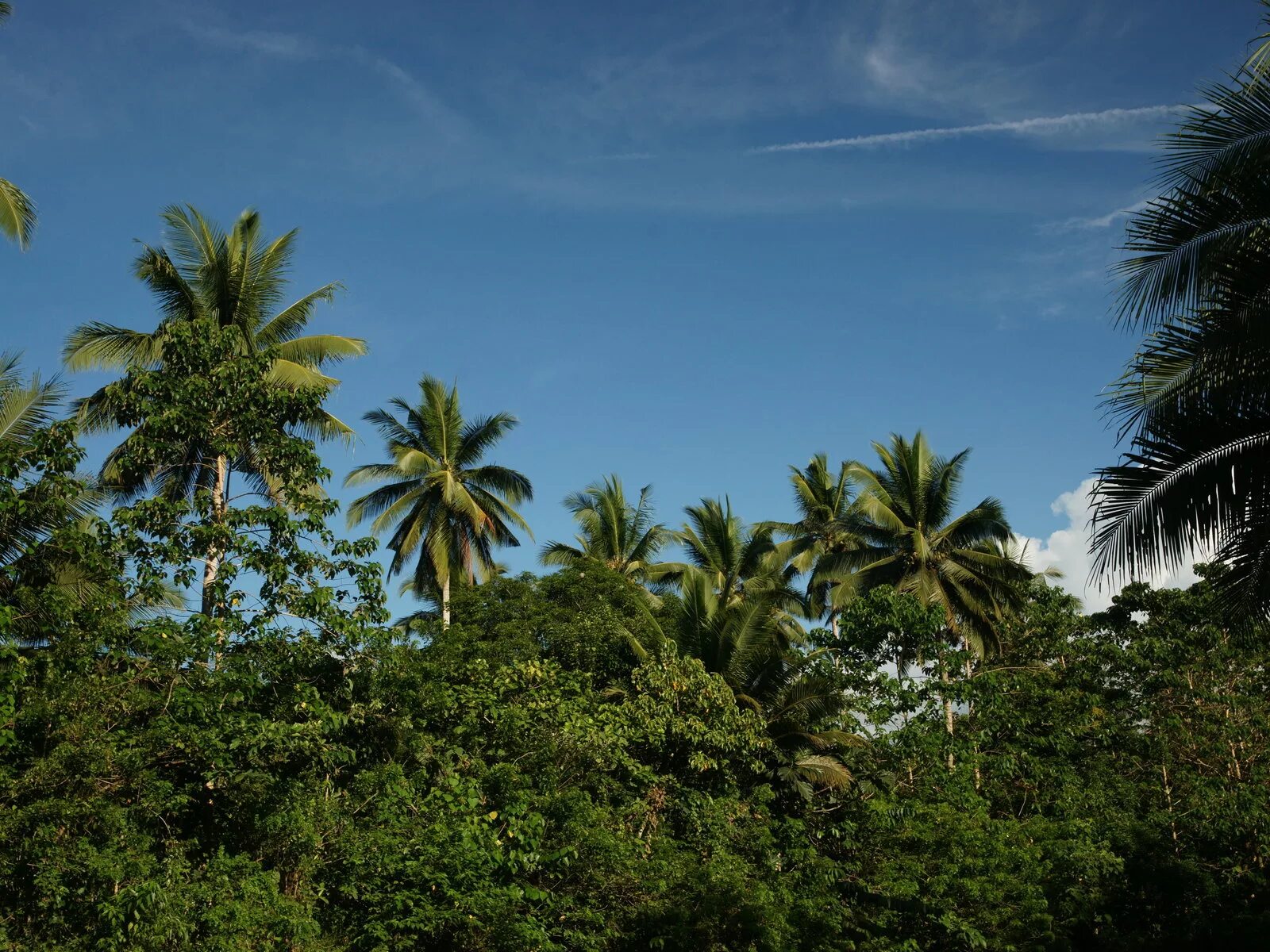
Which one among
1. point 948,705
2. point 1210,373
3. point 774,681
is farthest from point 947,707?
point 1210,373

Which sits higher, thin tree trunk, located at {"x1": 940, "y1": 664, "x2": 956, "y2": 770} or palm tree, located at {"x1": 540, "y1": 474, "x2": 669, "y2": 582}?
palm tree, located at {"x1": 540, "y1": 474, "x2": 669, "y2": 582}

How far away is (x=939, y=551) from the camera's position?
24734 mm

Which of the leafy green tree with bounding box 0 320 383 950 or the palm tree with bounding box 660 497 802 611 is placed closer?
the leafy green tree with bounding box 0 320 383 950

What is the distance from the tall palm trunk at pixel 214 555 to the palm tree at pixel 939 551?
49.5ft

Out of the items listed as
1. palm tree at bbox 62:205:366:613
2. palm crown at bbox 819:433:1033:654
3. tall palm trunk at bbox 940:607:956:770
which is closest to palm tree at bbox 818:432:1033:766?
palm crown at bbox 819:433:1033:654

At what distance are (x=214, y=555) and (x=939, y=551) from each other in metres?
16.9

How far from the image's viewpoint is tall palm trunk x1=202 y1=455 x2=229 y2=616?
41.7 ft

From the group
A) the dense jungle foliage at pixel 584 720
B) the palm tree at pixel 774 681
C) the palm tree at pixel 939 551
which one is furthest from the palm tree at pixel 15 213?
the palm tree at pixel 939 551

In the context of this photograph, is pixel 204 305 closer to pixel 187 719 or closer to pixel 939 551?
pixel 187 719

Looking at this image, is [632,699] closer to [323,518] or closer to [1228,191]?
[323,518]

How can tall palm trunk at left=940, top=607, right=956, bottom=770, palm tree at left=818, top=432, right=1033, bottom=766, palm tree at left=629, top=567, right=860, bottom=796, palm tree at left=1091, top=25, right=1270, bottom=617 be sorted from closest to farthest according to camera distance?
palm tree at left=1091, top=25, right=1270, bottom=617 → palm tree at left=629, top=567, right=860, bottom=796 → tall palm trunk at left=940, top=607, right=956, bottom=770 → palm tree at left=818, top=432, right=1033, bottom=766

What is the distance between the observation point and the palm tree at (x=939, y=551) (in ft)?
79.1

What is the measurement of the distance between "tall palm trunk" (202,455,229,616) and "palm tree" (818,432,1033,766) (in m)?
15.1

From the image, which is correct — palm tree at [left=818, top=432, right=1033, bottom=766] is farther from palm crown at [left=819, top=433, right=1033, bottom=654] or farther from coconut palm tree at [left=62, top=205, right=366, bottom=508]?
coconut palm tree at [left=62, top=205, right=366, bottom=508]
